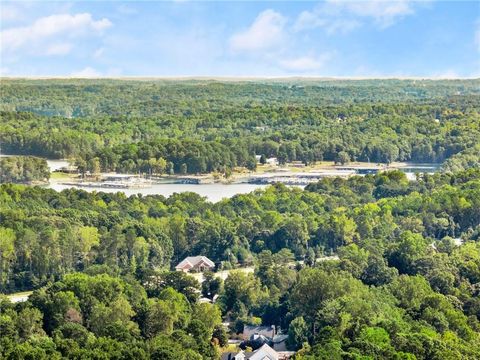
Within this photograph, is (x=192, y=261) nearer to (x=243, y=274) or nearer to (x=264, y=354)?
(x=243, y=274)

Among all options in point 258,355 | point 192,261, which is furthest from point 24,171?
point 258,355

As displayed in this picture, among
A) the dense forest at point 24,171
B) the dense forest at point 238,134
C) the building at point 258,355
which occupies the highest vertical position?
the building at point 258,355

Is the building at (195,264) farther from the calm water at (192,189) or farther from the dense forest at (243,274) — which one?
the calm water at (192,189)

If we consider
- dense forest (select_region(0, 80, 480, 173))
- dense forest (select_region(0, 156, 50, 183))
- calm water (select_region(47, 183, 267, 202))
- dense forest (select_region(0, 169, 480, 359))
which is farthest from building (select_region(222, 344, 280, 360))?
dense forest (select_region(0, 80, 480, 173))

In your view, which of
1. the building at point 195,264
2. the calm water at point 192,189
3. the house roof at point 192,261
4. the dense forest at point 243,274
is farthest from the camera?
the calm water at point 192,189

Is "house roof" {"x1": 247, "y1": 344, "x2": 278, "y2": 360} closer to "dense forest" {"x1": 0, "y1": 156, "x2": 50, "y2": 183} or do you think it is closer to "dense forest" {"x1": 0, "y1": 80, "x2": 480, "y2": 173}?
"dense forest" {"x1": 0, "y1": 156, "x2": 50, "y2": 183}

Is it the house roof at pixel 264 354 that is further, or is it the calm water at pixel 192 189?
the calm water at pixel 192 189

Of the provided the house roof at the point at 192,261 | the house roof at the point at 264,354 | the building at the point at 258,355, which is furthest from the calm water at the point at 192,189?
the house roof at the point at 264,354

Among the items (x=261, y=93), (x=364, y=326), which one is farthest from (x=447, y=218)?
(x=261, y=93)
